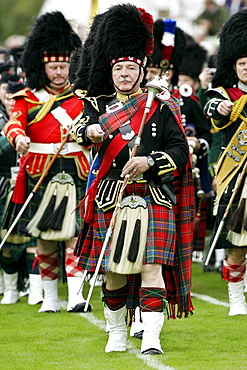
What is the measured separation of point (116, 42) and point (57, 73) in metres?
2.05

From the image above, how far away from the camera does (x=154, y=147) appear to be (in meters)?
6.01

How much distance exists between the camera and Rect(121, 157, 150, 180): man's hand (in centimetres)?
573

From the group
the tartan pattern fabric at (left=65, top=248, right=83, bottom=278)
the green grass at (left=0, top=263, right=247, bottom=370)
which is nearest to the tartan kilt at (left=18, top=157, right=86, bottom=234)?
the tartan pattern fabric at (left=65, top=248, right=83, bottom=278)

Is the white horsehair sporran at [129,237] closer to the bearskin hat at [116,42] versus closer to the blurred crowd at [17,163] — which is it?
the bearskin hat at [116,42]

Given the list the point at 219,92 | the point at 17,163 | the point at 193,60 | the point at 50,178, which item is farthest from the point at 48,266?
the point at 193,60

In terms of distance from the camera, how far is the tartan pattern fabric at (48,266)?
315 inches

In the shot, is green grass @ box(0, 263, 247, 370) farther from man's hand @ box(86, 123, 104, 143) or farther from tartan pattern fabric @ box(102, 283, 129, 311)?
man's hand @ box(86, 123, 104, 143)

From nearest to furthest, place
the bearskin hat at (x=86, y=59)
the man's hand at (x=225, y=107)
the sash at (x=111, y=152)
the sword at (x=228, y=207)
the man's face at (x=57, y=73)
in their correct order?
the sash at (x=111, y=152) → the bearskin hat at (x=86, y=59) → the man's hand at (x=225, y=107) → the sword at (x=228, y=207) → the man's face at (x=57, y=73)

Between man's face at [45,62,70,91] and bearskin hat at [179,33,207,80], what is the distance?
231 cm

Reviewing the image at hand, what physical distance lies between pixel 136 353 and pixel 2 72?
472 cm

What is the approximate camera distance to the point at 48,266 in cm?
802

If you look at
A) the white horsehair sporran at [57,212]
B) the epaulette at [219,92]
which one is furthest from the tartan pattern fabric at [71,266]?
the epaulette at [219,92]

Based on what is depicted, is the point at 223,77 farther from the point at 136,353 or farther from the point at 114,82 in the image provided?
the point at 136,353

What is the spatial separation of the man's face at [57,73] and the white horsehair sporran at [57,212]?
2.45 feet
